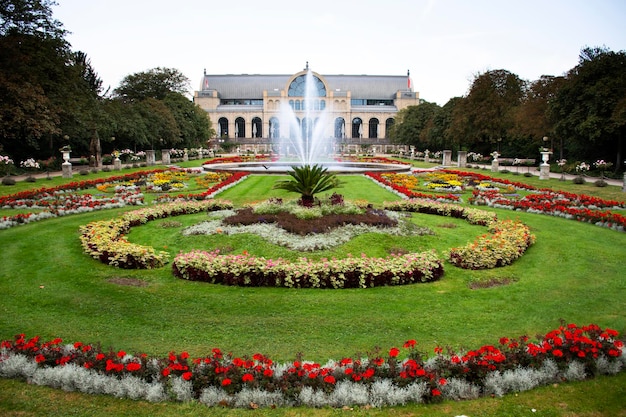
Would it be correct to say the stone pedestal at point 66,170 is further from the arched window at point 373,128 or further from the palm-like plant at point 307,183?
the arched window at point 373,128

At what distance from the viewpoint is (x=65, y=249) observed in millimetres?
10438

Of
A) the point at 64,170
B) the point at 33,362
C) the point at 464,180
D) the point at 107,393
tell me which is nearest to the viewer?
the point at 107,393

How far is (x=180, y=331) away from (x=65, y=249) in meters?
5.77

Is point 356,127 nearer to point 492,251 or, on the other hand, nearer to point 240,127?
point 240,127

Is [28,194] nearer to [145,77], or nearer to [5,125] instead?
[5,125]

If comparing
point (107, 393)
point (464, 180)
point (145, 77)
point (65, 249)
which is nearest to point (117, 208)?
point (65, 249)

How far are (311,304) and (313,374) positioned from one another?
254 centimetres

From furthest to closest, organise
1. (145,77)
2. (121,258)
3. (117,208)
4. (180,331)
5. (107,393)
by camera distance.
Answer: (145,77) → (117,208) → (121,258) → (180,331) → (107,393)

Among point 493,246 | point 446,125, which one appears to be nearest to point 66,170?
point 493,246

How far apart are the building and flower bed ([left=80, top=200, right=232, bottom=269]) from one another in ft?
245

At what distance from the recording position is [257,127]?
3826 inches

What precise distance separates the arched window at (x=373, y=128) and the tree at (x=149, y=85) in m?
46.5

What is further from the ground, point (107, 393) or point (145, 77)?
point (145, 77)

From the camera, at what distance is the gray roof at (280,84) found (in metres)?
97.6
